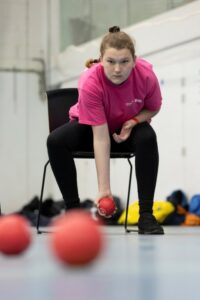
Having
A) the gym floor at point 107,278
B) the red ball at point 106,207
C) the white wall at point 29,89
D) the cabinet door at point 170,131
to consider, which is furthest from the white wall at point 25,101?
the gym floor at point 107,278

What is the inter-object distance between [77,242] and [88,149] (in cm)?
149

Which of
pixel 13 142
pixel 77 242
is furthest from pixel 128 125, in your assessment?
pixel 13 142

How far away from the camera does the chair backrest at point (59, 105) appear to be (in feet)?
8.28

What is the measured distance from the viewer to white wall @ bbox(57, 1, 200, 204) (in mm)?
4797

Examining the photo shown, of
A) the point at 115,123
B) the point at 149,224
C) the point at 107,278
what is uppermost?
the point at 115,123

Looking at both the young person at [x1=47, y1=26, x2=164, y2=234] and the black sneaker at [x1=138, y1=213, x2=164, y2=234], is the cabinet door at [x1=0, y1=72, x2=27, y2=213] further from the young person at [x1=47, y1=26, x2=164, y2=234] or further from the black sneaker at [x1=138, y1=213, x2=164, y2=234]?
the black sneaker at [x1=138, y1=213, x2=164, y2=234]

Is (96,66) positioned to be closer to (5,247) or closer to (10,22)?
(5,247)

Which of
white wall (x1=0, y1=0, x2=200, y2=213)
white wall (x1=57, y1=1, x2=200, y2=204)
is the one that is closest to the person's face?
white wall (x1=57, y1=1, x2=200, y2=204)

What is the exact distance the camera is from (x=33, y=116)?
6844 mm

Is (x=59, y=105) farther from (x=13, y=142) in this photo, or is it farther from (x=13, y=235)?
(x=13, y=142)

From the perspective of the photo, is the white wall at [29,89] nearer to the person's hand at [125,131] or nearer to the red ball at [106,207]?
the person's hand at [125,131]

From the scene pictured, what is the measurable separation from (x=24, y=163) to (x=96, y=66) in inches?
187

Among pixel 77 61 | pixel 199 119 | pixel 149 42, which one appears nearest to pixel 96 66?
pixel 199 119

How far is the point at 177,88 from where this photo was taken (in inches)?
198
